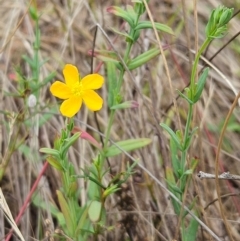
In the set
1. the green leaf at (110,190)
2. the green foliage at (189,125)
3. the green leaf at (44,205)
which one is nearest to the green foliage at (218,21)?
the green foliage at (189,125)

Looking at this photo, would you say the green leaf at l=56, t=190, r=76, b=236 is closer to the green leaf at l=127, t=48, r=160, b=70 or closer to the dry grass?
the dry grass

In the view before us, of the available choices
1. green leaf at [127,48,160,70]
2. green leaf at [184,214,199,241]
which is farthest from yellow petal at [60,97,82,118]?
green leaf at [184,214,199,241]

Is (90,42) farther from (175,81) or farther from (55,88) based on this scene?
(55,88)

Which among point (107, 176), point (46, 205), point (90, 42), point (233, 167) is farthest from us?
point (90, 42)

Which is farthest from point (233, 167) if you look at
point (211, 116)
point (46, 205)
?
point (46, 205)

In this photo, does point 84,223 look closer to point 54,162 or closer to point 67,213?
point 67,213

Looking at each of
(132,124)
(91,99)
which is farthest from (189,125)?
(132,124)

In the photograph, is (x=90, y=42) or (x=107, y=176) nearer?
(x=107, y=176)
